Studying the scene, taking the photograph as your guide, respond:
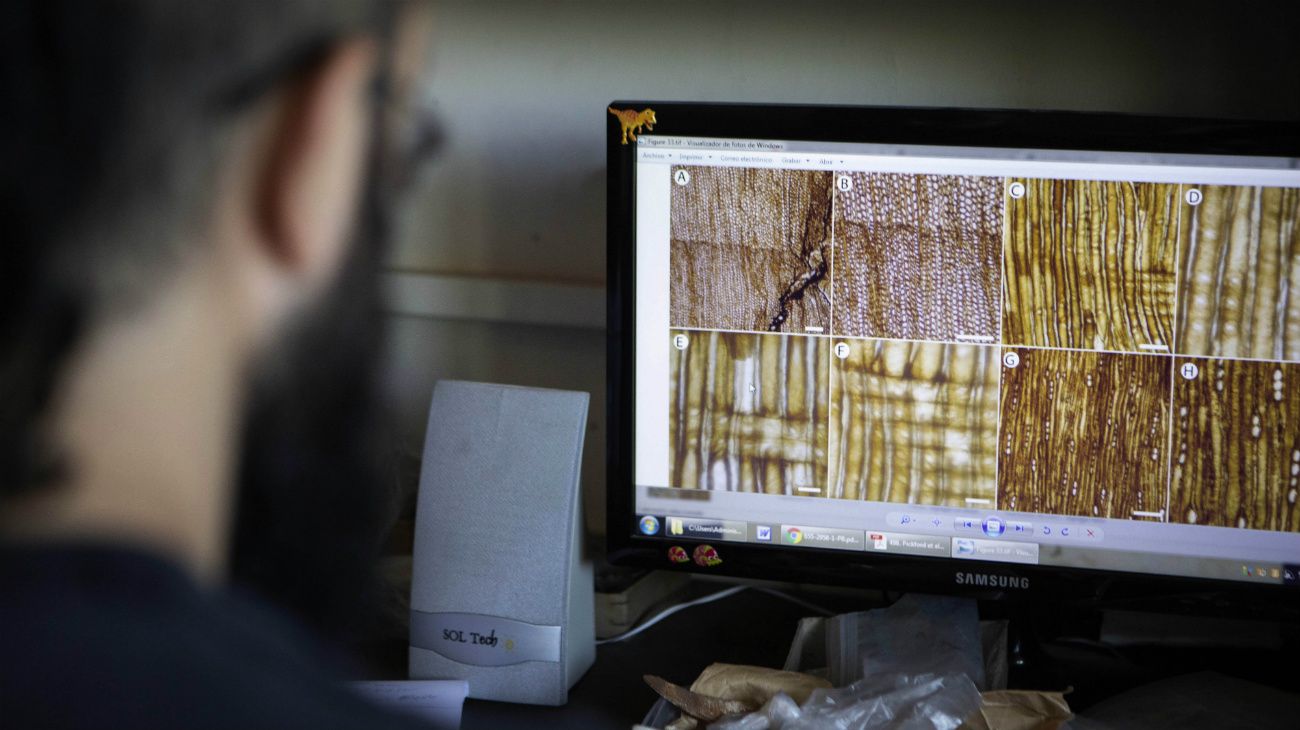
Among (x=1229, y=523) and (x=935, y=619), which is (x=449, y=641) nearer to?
(x=935, y=619)

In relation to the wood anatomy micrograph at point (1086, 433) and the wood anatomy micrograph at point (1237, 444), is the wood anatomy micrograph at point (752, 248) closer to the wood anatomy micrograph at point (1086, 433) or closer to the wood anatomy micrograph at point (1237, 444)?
the wood anatomy micrograph at point (1086, 433)

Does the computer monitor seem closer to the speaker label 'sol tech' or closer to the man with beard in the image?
the speaker label 'sol tech'

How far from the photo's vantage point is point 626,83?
1.17 m

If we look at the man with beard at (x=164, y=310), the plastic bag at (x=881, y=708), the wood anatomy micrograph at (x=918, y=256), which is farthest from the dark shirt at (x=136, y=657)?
the wood anatomy micrograph at (x=918, y=256)

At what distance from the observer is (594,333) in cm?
122

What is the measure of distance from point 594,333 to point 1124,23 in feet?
1.91

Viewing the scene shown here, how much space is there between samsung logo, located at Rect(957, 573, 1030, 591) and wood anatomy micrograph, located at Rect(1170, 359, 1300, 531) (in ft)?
0.42

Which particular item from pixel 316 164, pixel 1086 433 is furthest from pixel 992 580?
pixel 316 164

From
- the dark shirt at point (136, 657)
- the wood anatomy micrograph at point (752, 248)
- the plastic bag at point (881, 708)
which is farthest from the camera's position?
the wood anatomy micrograph at point (752, 248)

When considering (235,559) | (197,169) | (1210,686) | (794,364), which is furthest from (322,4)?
(1210,686)

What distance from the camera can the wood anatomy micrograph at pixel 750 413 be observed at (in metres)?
0.94

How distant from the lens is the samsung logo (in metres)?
0.92

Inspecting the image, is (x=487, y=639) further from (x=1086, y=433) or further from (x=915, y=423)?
(x=1086, y=433)

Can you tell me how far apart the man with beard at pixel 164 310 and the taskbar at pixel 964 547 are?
25.9 inches
